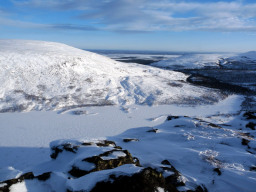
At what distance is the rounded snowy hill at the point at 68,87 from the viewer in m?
31.8

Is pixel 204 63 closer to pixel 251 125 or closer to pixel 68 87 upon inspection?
pixel 68 87

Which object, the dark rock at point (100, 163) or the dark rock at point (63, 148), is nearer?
the dark rock at point (100, 163)

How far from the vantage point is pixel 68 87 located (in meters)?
38.1

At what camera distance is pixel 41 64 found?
42844 millimetres

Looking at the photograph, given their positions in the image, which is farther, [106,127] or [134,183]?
[106,127]

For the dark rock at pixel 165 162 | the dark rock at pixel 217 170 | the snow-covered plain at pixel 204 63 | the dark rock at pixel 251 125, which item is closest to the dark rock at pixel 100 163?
the dark rock at pixel 165 162

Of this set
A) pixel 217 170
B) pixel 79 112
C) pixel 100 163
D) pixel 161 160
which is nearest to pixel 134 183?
pixel 100 163

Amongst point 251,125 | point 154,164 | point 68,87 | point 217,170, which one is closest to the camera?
point 154,164

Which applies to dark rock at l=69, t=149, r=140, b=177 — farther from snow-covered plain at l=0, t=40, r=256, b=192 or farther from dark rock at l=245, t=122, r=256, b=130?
dark rock at l=245, t=122, r=256, b=130

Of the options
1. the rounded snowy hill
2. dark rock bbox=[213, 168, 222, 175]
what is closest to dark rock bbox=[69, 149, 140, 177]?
dark rock bbox=[213, 168, 222, 175]

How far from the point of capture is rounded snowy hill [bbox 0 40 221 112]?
31.8 metres

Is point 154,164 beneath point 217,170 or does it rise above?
above

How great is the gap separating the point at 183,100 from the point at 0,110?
33.0m

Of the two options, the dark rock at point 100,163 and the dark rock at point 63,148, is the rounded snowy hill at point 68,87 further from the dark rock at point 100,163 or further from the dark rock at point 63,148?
the dark rock at point 100,163
